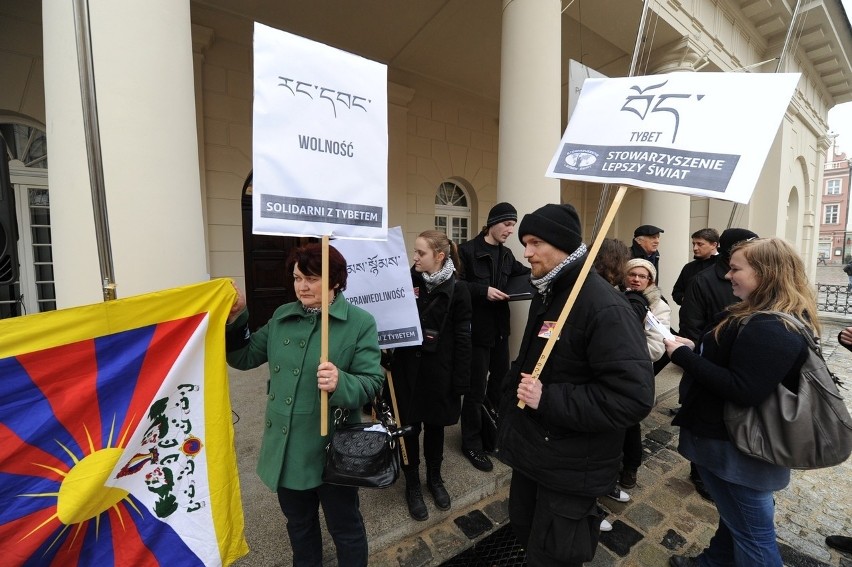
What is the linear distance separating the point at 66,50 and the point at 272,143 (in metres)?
1.41

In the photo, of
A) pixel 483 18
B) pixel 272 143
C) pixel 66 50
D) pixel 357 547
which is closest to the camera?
pixel 272 143

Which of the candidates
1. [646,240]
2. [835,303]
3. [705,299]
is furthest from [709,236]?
[835,303]

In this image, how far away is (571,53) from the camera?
685cm

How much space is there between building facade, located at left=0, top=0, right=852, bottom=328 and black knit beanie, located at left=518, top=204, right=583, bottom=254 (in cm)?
75

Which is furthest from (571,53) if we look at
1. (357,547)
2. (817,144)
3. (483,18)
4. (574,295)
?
(817,144)

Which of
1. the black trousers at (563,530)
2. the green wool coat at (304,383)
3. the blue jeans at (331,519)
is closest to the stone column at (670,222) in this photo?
the black trousers at (563,530)

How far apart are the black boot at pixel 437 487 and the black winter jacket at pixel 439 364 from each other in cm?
43

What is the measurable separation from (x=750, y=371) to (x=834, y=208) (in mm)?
72655

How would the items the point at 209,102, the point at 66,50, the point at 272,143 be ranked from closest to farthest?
the point at 272,143 < the point at 66,50 < the point at 209,102

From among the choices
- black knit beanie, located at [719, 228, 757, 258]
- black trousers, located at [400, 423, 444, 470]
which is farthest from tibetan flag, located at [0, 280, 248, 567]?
black knit beanie, located at [719, 228, 757, 258]

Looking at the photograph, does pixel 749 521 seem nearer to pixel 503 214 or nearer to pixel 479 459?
pixel 479 459

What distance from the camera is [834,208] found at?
48.6 metres

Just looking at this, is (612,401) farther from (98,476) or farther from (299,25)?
(299,25)

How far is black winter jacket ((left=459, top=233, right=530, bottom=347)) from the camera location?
288cm
